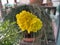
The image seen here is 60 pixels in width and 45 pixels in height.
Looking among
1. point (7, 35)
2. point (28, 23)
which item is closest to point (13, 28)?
point (7, 35)

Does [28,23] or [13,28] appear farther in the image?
[13,28]

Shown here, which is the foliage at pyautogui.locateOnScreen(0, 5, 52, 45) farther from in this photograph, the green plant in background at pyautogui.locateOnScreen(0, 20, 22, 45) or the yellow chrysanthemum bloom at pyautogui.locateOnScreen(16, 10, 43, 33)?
the yellow chrysanthemum bloom at pyautogui.locateOnScreen(16, 10, 43, 33)

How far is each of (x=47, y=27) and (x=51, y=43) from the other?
0.15 m

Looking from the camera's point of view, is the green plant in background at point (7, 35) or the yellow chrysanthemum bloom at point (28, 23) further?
the green plant in background at point (7, 35)

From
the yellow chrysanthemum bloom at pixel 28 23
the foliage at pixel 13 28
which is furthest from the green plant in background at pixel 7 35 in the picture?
the yellow chrysanthemum bloom at pixel 28 23

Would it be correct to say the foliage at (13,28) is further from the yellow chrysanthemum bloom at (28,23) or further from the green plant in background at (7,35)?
the yellow chrysanthemum bloom at (28,23)

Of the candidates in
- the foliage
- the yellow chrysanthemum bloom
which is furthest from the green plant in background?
the yellow chrysanthemum bloom

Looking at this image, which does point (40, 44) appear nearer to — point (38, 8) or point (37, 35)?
point (37, 35)

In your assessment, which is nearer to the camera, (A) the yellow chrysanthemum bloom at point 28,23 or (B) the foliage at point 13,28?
(A) the yellow chrysanthemum bloom at point 28,23

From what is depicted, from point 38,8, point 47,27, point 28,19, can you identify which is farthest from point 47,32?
point 28,19

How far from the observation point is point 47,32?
681 millimetres

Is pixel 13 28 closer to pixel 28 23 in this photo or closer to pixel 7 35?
pixel 7 35

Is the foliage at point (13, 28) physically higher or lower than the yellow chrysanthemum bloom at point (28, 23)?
lower

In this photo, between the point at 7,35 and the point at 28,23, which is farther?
the point at 7,35
